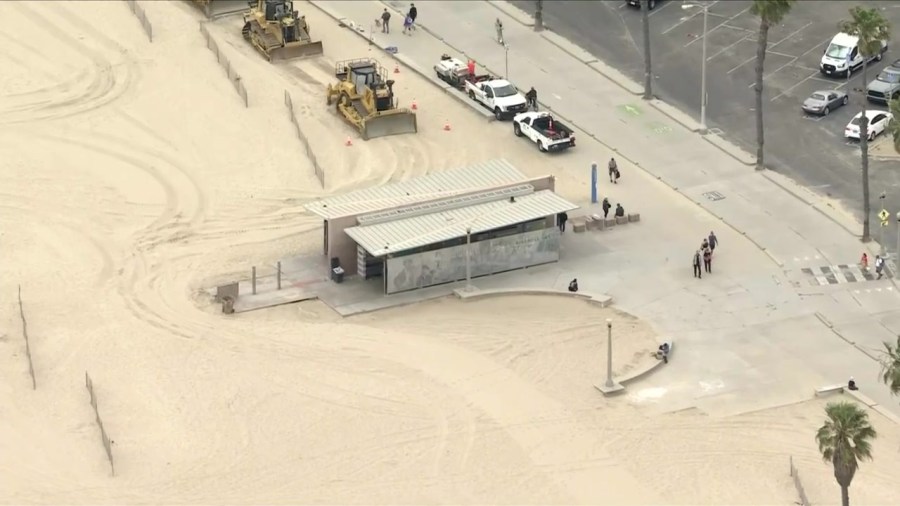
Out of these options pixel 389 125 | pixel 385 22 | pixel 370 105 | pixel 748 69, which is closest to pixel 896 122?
pixel 748 69

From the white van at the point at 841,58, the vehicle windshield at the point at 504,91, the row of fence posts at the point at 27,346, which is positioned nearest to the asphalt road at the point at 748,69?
the white van at the point at 841,58

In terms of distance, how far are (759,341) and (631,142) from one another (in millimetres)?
17898

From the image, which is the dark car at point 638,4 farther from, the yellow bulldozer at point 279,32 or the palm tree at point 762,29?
the palm tree at point 762,29

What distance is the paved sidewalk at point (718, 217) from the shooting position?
237 feet

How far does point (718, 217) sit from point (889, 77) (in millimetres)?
13951

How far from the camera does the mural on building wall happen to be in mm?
75938

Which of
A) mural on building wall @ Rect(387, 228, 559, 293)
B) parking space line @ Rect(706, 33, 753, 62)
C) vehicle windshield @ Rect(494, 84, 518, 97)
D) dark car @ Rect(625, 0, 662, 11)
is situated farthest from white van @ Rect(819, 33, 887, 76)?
mural on building wall @ Rect(387, 228, 559, 293)

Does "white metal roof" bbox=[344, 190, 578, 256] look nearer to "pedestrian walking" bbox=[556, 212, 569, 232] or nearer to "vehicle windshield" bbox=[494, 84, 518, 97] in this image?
"pedestrian walking" bbox=[556, 212, 569, 232]

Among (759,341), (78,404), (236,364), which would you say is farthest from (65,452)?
(759,341)

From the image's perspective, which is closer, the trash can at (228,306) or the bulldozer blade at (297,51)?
the trash can at (228,306)

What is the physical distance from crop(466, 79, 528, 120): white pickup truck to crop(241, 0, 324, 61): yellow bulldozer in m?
9.08

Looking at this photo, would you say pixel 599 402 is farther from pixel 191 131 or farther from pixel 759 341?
pixel 191 131

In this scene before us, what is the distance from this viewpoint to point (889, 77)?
91.3 metres

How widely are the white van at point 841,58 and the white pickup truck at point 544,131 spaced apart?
12482mm
